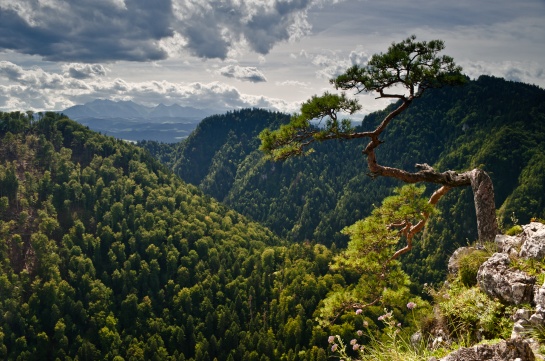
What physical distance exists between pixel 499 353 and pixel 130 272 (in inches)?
5752

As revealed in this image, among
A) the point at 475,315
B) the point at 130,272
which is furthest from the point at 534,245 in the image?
the point at 130,272

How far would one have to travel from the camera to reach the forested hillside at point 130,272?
11131 cm

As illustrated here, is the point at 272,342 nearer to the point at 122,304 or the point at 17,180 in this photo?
the point at 122,304

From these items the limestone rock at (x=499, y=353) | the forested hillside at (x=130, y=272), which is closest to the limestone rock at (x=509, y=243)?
the limestone rock at (x=499, y=353)

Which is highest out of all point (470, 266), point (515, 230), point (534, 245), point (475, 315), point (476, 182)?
point (476, 182)

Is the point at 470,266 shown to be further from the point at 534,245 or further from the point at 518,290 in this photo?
the point at 518,290

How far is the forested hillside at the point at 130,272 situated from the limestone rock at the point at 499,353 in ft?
266

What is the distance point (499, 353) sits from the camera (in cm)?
650

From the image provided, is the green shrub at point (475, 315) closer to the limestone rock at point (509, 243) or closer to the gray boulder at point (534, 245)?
the gray boulder at point (534, 245)

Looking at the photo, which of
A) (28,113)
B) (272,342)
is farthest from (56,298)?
(28,113)

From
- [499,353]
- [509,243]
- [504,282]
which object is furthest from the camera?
[509,243]

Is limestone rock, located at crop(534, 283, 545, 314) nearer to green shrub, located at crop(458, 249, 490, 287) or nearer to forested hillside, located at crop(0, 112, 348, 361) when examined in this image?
green shrub, located at crop(458, 249, 490, 287)

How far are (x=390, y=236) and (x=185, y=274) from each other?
13686cm

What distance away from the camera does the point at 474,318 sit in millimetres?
10086
